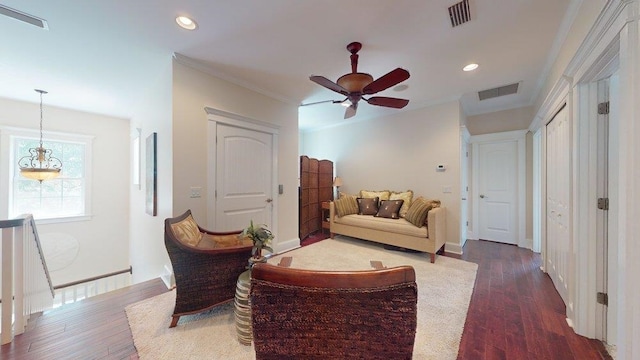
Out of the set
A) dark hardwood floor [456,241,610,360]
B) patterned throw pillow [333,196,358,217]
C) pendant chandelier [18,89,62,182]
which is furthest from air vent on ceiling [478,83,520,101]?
pendant chandelier [18,89,62,182]

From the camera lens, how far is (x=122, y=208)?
15.1 feet

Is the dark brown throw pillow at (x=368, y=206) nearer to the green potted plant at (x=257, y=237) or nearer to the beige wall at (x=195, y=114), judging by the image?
the beige wall at (x=195, y=114)

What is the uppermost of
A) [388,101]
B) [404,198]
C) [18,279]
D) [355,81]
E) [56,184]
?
[355,81]

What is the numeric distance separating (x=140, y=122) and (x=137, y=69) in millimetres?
1293

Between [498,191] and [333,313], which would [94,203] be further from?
[498,191]

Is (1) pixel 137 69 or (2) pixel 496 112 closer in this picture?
(1) pixel 137 69

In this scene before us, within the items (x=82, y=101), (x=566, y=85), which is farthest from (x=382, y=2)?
(x=82, y=101)

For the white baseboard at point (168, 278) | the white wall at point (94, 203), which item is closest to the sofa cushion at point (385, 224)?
the white baseboard at point (168, 278)

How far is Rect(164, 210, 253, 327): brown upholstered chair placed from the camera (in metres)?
1.79

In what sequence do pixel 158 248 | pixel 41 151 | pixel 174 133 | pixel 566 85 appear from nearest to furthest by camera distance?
pixel 566 85, pixel 174 133, pixel 158 248, pixel 41 151

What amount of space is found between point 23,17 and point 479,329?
4.64m

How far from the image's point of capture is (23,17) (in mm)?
1879

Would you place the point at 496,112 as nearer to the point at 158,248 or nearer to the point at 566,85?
the point at 566,85

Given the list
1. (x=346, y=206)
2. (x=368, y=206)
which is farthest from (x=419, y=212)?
(x=346, y=206)
